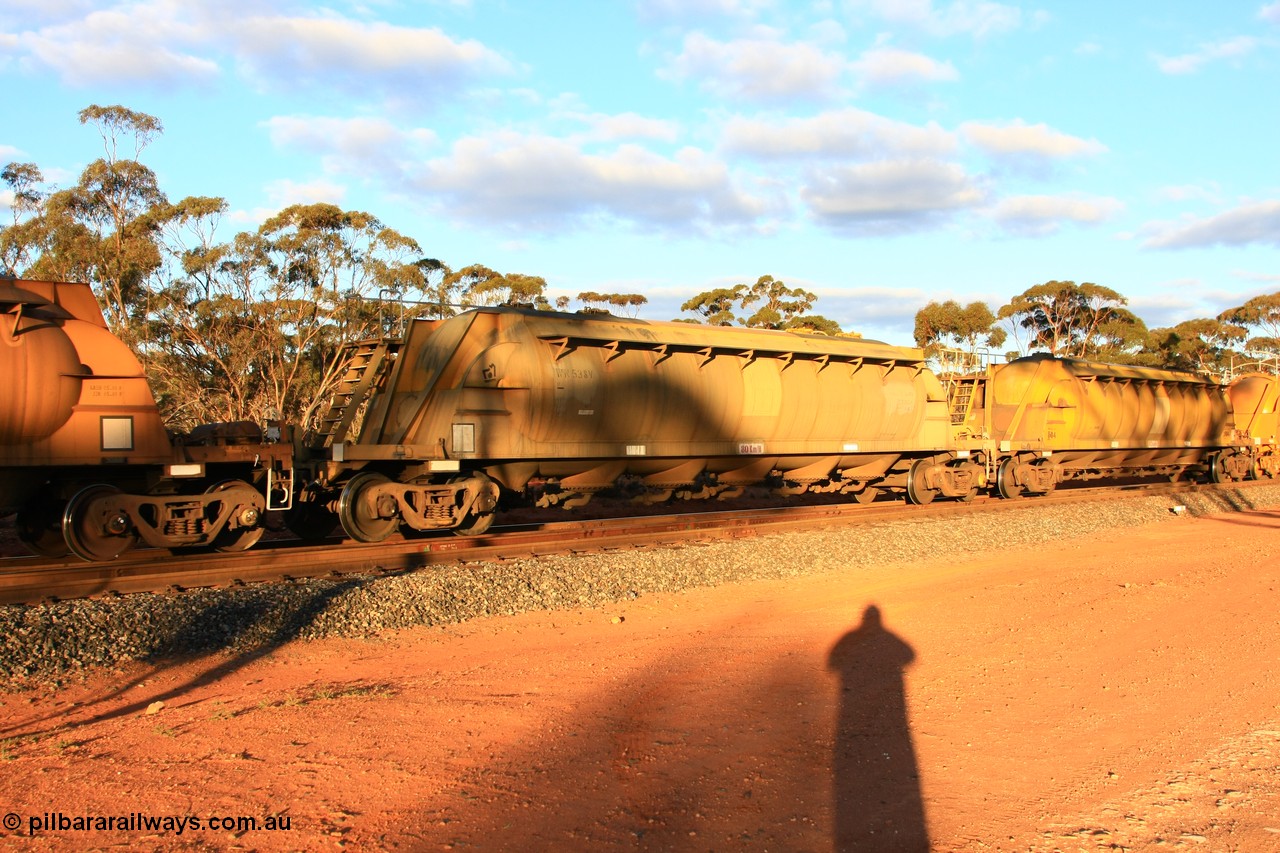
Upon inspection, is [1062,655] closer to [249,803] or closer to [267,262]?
[249,803]

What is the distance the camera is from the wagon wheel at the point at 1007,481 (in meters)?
21.4

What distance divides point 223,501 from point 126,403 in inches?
60.9

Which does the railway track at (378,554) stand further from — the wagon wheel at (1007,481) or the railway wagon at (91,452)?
the wagon wheel at (1007,481)

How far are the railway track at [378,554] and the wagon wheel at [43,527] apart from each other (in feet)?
0.95

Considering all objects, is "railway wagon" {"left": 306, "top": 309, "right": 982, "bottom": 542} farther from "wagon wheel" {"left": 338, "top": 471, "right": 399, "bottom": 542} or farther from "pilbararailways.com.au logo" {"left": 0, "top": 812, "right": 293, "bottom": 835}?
"pilbararailways.com.au logo" {"left": 0, "top": 812, "right": 293, "bottom": 835}

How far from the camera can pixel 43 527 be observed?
10.7 meters

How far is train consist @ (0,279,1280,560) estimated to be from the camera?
10070 millimetres

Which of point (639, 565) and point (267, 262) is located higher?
point (267, 262)

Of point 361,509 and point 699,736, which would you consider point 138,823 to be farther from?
point 361,509

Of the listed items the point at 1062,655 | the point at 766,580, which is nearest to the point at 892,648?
the point at 1062,655

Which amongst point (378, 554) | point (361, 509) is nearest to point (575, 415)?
point (361, 509)

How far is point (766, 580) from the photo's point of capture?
11688 mm

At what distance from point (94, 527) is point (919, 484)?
15177mm

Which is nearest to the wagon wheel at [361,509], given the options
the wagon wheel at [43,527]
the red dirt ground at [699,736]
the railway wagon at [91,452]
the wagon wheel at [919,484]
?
the railway wagon at [91,452]
